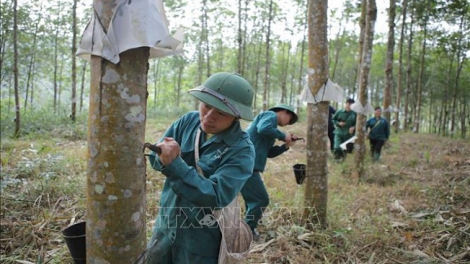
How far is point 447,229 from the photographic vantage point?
11.9ft

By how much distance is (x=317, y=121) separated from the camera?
3791 millimetres

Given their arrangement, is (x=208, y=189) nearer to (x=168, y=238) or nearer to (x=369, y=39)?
(x=168, y=238)

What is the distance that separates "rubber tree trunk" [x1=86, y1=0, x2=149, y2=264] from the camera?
1.28m

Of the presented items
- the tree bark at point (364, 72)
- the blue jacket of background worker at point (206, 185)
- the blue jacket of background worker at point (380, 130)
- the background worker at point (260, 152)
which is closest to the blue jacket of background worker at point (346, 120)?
the blue jacket of background worker at point (380, 130)

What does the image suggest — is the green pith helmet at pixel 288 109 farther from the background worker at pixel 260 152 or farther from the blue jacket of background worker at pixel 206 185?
the blue jacket of background worker at pixel 206 185

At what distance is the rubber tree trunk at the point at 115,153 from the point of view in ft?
4.21

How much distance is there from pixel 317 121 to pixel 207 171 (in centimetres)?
244

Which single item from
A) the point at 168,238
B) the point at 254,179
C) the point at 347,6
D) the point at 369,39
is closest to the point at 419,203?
the point at 254,179

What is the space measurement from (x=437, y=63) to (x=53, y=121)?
22509 mm

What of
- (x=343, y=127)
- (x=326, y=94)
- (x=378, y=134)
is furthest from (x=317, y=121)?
(x=378, y=134)

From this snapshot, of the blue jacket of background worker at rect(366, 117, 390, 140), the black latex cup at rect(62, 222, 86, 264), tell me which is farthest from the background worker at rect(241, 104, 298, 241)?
the blue jacket of background worker at rect(366, 117, 390, 140)

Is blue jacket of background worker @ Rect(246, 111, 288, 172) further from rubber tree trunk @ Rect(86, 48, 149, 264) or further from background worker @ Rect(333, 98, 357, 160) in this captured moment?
background worker @ Rect(333, 98, 357, 160)

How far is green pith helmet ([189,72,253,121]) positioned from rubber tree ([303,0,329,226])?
2285mm

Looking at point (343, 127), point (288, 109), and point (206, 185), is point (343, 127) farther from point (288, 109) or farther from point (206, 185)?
point (206, 185)
